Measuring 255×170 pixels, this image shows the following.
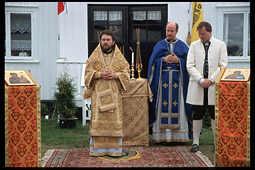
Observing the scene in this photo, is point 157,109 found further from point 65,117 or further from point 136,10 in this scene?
point 136,10

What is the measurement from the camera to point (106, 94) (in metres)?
5.35

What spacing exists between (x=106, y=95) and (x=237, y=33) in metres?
6.76

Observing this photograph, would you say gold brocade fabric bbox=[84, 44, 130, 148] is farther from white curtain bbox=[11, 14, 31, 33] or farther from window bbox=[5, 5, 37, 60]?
white curtain bbox=[11, 14, 31, 33]

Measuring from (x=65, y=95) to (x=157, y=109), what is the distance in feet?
9.39

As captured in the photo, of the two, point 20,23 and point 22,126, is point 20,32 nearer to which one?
point 20,23

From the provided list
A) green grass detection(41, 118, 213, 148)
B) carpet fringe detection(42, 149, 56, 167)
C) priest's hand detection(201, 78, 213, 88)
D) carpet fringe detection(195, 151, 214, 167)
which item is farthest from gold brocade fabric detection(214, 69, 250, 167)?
carpet fringe detection(42, 149, 56, 167)

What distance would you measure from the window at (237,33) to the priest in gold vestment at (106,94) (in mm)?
5912

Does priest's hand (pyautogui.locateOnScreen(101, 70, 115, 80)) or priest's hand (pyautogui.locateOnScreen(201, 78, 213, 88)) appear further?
priest's hand (pyautogui.locateOnScreen(201, 78, 213, 88))

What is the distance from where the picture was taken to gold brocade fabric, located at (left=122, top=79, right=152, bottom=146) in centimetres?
632

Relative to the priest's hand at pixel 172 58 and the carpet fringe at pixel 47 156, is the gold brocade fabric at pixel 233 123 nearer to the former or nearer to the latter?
the priest's hand at pixel 172 58

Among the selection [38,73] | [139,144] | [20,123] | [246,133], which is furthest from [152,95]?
[38,73]

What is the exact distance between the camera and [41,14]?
36.1 ft

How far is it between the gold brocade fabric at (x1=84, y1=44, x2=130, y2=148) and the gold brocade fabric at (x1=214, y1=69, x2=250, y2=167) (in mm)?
1577

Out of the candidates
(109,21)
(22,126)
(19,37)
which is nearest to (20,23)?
(19,37)
